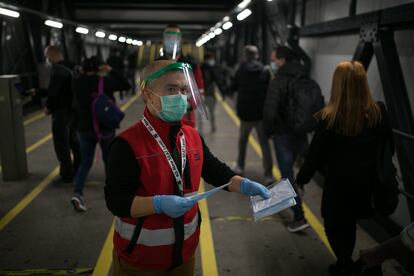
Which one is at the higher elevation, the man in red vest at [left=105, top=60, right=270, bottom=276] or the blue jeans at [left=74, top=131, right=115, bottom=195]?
the man in red vest at [left=105, top=60, right=270, bottom=276]

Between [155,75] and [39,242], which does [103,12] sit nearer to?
[39,242]

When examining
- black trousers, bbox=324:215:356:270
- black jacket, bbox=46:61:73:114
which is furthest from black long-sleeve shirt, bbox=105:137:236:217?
black jacket, bbox=46:61:73:114

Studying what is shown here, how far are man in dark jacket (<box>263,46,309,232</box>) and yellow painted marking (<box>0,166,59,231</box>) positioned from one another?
3.31m

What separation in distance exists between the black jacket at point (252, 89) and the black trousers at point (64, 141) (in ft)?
8.61

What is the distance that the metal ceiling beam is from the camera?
3.67m

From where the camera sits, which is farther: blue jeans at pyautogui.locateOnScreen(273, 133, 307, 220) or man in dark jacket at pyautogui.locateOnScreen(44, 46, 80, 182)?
man in dark jacket at pyautogui.locateOnScreen(44, 46, 80, 182)

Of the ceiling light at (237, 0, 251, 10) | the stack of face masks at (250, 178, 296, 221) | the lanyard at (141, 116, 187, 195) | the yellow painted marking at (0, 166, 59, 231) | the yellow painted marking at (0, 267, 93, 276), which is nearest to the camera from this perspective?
the lanyard at (141, 116, 187, 195)

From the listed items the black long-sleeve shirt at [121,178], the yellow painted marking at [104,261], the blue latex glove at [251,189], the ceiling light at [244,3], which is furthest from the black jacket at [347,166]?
the ceiling light at [244,3]

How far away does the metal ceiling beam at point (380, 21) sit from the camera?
367 cm

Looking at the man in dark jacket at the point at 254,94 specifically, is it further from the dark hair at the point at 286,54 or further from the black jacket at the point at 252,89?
the dark hair at the point at 286,54

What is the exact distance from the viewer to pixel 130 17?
17422 mm

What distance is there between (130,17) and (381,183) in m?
16.4

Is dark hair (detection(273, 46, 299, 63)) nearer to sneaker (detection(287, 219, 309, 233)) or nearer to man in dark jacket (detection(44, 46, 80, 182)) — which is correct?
sneaker (detection(287, 219, 309, 233))

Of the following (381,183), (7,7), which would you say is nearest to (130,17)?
(7,7)
